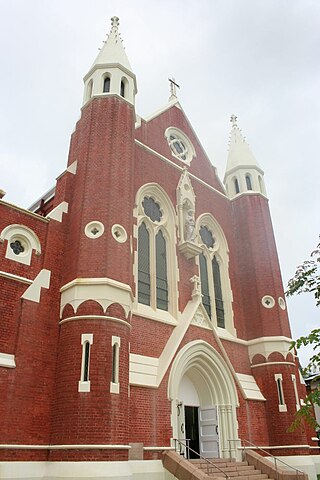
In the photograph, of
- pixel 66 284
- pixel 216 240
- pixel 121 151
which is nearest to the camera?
pixel 66 284

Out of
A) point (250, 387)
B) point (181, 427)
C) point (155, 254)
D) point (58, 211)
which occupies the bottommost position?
point (181, 427)

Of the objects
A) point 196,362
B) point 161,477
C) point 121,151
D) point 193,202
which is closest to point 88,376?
point 161,477

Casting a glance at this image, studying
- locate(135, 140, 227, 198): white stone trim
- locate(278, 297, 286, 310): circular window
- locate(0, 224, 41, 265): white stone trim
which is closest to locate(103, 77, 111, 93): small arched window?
locate(135, 140, 227, 198): white stone trim

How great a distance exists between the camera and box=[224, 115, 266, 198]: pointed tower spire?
22750 mm

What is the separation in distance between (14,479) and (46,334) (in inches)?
140

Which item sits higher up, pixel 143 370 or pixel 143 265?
pixel 143 265

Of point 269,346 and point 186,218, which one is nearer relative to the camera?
point 269,346

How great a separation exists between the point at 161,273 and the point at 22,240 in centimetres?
591

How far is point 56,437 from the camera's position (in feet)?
35.2

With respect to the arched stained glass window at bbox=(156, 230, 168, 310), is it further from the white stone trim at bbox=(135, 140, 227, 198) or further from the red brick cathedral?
the white stone trim at bbox=(135, 140, 227, 198)

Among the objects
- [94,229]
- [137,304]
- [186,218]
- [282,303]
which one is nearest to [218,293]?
[282,303]

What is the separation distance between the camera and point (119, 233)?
1348 cm

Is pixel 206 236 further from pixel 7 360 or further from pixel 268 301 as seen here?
pixel 7 360

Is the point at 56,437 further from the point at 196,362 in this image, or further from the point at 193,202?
the point at 193,202
